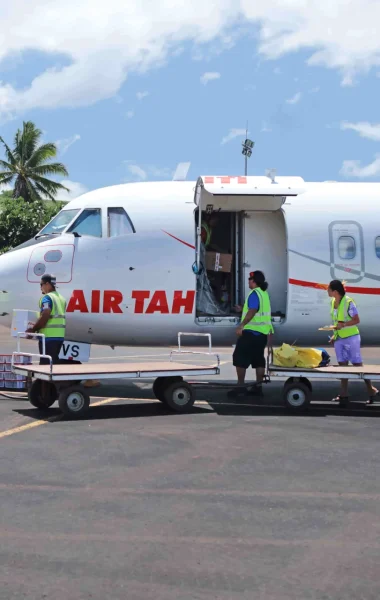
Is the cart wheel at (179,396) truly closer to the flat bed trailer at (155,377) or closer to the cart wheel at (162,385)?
the flat bed trailer at (155,377)

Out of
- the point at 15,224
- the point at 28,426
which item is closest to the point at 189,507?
the point at 28,426

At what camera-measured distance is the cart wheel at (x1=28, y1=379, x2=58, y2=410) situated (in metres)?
9.95

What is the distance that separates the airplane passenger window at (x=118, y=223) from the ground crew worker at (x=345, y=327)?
3.61 m

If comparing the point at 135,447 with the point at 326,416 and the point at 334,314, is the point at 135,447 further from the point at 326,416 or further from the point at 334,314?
the point at 334,314

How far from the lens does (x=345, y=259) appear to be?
38.9 ft

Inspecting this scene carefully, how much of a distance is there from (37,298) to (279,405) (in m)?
4.46

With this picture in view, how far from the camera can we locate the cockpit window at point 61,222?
12070 mm

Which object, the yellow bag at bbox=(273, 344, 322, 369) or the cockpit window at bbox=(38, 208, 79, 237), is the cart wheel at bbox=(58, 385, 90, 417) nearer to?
the yellow bag at bbox=(273, 344, 322, 369)

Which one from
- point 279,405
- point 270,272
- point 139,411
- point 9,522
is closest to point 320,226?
point 270,272

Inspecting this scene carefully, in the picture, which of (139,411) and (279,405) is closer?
(139,411)

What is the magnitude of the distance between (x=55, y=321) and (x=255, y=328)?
3270 mm

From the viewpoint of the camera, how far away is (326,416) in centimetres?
977

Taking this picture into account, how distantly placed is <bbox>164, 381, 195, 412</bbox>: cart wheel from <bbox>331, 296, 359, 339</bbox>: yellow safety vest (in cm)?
272

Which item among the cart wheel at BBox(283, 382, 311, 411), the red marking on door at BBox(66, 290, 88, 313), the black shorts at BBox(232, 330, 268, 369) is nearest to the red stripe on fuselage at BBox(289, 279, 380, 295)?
the black shorts at BBox(232, 330, 268, 369)
